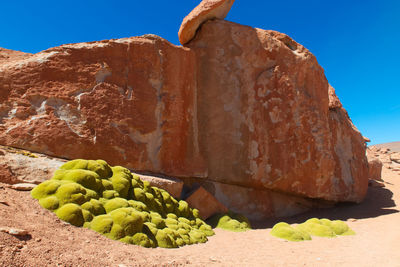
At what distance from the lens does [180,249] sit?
5203mm

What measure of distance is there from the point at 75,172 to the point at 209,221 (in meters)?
4.46

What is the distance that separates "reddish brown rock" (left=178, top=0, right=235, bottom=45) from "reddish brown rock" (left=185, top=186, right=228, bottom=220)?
18.7ft

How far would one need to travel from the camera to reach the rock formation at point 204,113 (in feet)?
25.3

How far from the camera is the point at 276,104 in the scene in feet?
35.2

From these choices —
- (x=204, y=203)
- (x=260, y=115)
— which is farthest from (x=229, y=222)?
(x=260, y=115)

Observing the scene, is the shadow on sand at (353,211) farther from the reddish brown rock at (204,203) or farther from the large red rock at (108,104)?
the large red rock at (108,104)

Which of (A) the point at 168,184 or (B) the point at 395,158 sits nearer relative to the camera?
(A) the point at 168,184

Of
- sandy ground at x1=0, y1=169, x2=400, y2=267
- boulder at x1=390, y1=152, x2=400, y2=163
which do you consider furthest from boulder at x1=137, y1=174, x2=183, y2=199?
boulder at x1=390, y1=152, x2=400, y2=163

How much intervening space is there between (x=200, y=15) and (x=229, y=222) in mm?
7167

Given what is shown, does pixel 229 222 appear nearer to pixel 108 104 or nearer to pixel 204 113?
pixel 204 113

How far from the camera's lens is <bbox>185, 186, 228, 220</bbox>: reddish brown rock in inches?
345

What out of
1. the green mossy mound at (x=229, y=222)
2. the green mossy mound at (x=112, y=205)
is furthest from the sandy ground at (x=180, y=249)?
the green mossy mound at (x=229, y=222)

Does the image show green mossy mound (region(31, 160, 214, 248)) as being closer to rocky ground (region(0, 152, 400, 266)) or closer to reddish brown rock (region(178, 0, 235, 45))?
rocky ground (region(0, 152, 400, 266))

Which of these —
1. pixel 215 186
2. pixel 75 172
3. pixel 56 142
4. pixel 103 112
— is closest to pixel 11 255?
pixel 75 172
